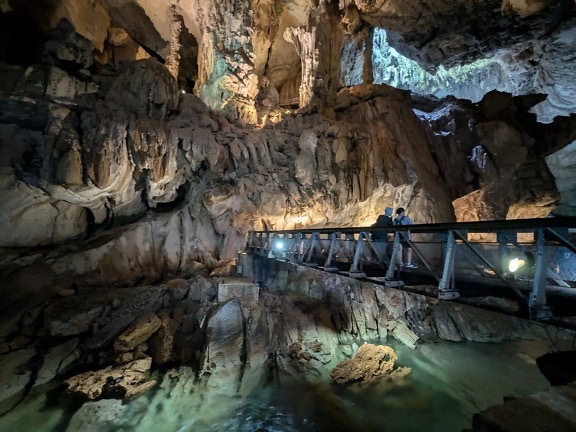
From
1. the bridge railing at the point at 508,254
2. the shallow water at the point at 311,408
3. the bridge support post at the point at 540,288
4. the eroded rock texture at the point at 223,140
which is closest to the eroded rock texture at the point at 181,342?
the shallow water at the point at 311,408

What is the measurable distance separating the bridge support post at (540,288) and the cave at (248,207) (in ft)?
1.94

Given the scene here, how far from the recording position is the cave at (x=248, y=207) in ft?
25.9

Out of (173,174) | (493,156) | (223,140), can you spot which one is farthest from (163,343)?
(493,156)

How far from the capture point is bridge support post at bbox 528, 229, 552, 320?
2.72 m

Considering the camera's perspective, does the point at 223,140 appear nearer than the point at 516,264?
No

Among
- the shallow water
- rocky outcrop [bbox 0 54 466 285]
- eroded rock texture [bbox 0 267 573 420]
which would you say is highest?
rocky outcrop [bbox 0 54 466 285]

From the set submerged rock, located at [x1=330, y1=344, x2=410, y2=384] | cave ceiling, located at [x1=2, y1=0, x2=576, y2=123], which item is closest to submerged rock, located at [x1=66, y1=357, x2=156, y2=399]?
submerged rock, located at [x1=330, y1=344, x2=410, y2=384]

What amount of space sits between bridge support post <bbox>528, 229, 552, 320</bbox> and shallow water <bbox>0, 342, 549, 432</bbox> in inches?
244

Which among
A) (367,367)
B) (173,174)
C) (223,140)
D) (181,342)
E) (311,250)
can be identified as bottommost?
(367,367)

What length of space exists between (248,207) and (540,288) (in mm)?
10516

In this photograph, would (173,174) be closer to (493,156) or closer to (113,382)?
(113,382)

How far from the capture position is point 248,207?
488 inches

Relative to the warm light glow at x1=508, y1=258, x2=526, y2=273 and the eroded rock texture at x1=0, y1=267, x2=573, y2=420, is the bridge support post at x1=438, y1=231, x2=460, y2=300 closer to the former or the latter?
the warm light glow at x1=508, y1=258, x2=526, y2=273

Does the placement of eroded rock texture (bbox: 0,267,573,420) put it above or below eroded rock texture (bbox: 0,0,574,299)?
below
